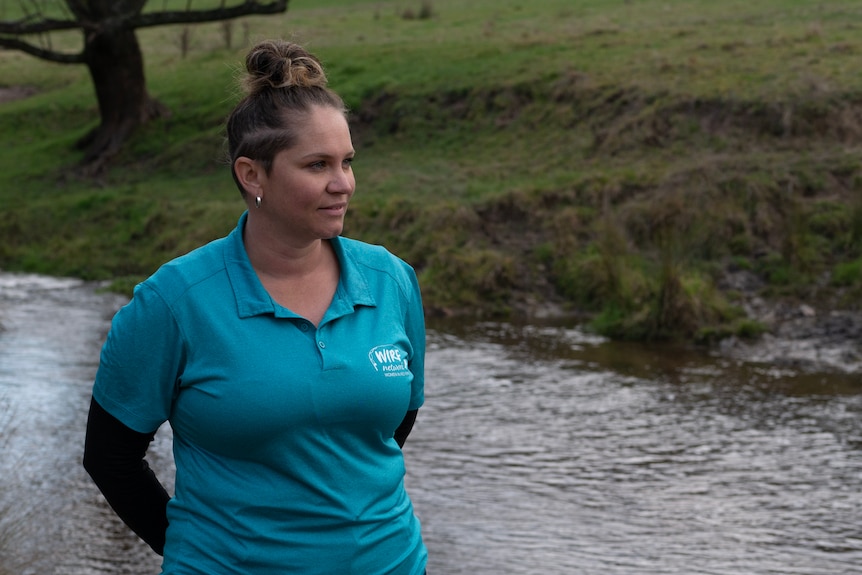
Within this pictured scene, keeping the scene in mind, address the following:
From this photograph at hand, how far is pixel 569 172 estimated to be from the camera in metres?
14.0

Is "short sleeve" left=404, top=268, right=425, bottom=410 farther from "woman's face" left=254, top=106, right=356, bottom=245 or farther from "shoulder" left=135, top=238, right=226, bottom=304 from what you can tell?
"shoulder" left=135, top=238, right=226, bottom=304

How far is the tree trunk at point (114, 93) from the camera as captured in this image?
62.9ft

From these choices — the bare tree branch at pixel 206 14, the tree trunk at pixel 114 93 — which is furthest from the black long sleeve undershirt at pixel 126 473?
the tree trunk at pixel 114 93

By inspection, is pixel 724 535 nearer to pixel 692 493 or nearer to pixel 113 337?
pixel 692 493

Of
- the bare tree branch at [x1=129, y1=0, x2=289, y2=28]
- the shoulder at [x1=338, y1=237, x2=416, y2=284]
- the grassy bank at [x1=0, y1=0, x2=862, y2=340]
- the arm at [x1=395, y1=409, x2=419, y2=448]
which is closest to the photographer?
the shoulder at [x1=338, y1=237, x2=416, y2=284]

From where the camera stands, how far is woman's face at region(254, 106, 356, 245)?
2.37m

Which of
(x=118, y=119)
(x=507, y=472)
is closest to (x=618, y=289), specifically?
(x=507, y=472)

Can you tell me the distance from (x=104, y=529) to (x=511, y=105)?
11489 millimetres

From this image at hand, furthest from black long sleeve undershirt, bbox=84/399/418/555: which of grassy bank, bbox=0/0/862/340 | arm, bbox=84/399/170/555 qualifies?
grassy bank, bbox=0/0/862/340

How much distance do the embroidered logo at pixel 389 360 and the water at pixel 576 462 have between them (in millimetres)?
2916

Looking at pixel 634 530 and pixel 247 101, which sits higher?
pixel 247 101

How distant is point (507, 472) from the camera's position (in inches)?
282

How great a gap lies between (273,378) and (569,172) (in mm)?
11926

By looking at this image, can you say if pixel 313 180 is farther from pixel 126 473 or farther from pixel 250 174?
pixel 126 473
